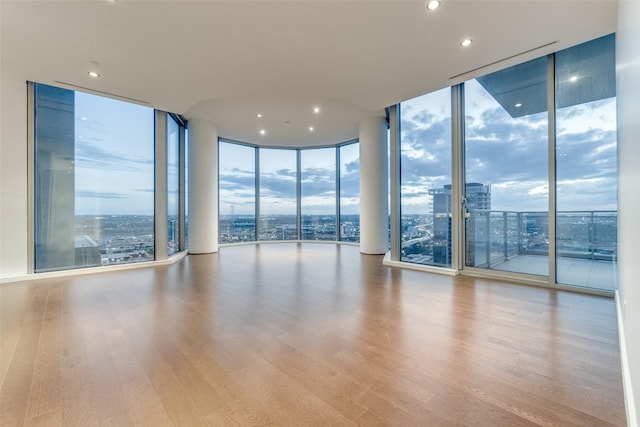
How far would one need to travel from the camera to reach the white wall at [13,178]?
4.10 m

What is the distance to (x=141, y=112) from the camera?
5473 millimetres

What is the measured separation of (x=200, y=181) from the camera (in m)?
6.87

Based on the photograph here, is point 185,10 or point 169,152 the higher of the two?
point 185,10

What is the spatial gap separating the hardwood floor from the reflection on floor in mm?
288

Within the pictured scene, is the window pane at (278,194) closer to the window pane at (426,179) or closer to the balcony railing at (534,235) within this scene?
the window pane at (426,179)

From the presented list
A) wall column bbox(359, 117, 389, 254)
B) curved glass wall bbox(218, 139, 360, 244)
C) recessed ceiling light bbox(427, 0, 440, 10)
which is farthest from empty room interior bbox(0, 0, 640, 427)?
curved glass wall bbox(218, 139, 360, 244)

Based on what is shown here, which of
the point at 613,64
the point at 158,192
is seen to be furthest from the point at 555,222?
the point at 158,192

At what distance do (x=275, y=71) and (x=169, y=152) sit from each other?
12.1 ft

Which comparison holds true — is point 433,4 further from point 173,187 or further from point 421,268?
point 173,187

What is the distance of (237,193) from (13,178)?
4.97 meters

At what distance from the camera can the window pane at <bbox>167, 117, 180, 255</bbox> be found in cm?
612

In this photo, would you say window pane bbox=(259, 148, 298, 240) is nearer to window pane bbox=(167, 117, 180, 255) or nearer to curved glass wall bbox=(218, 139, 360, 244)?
curved glass wall bbox=(218, 139, 360, 244)

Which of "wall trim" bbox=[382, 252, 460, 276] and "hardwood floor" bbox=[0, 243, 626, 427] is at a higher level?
"wall trim" bbox=[382, 252, 460, 276]

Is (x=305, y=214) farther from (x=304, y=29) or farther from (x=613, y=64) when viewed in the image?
(x=613, y=64)
